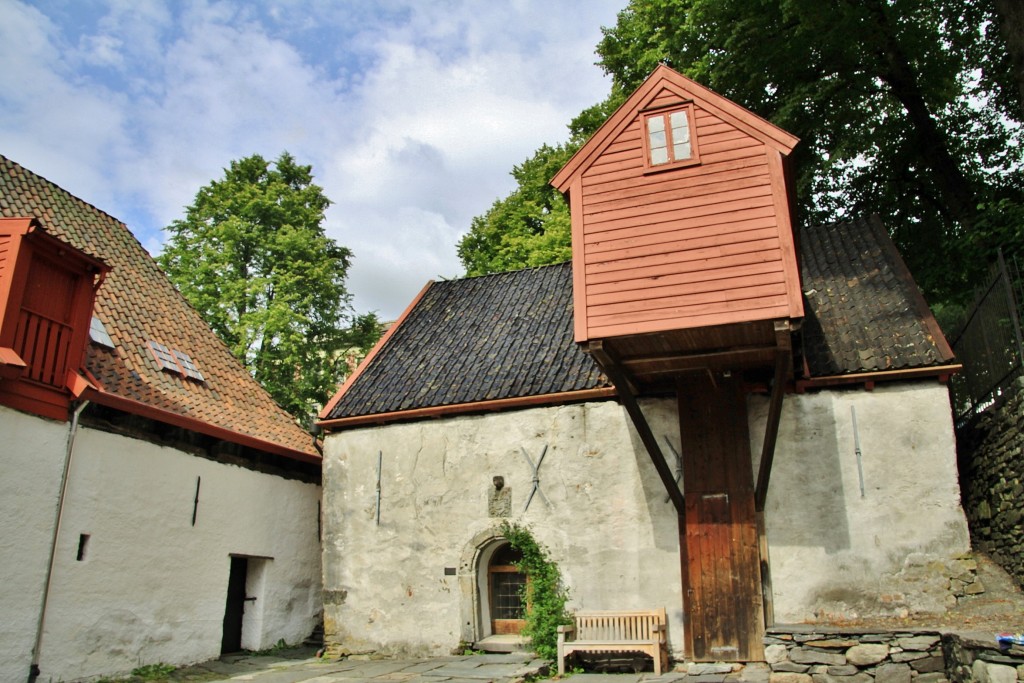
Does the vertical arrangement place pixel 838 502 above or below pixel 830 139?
below

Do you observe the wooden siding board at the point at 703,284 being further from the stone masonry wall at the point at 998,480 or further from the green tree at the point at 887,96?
the green tree at the point at 887,96

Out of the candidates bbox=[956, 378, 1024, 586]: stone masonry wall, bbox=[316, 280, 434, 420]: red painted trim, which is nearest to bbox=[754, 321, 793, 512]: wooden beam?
bbox=[956, 378, 1024, 586]: stone masonry wall

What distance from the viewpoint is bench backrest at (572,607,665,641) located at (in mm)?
10141

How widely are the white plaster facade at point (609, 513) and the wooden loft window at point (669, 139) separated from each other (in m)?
3.42

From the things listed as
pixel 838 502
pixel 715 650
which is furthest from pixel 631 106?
pixel 715 650

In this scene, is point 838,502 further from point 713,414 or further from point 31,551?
point 31,551

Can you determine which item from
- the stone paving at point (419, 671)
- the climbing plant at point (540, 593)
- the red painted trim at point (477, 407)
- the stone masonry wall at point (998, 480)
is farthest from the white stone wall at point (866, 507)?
the climbing plant at point (540, 593)

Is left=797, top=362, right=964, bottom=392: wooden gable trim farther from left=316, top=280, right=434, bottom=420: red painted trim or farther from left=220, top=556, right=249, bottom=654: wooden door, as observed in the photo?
left=220, top=556, right=249, bottom=654: wooden door

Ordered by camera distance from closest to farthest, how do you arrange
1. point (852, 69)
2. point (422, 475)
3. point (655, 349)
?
point (655, 349)
point (422, 475)
point (852, 69)

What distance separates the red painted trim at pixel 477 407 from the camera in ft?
37.7

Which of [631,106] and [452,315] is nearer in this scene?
[631,106]

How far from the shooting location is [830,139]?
15.6 metres

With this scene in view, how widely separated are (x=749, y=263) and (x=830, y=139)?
8317 millimetres

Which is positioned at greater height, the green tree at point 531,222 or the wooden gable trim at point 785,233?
the green tree at point 531,222
